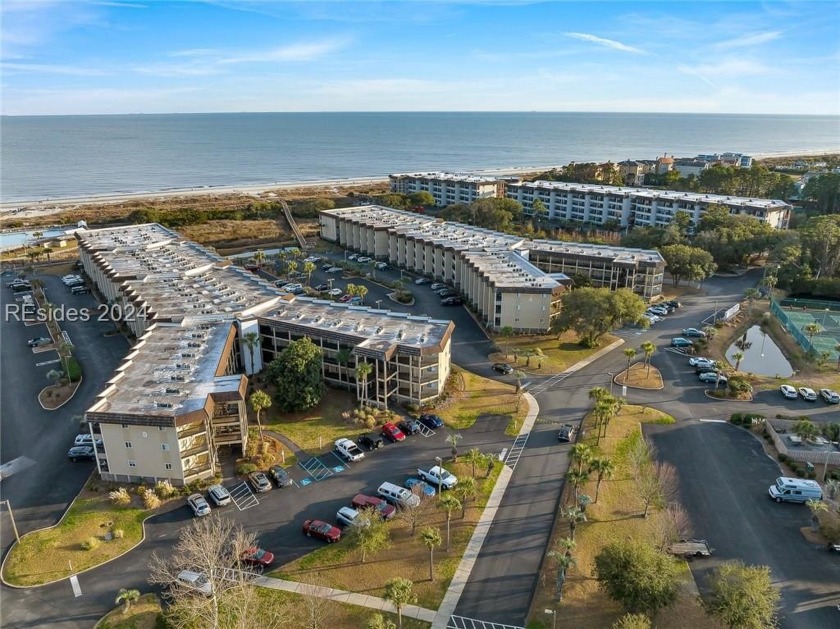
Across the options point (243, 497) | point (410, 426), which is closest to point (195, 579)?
point (243, 497)

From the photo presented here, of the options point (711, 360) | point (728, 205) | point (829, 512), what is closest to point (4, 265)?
point (711, 360)

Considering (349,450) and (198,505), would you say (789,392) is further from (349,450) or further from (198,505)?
(198,505)

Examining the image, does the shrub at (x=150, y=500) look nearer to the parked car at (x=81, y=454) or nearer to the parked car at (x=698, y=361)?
the parked car at (x=81, y=454)

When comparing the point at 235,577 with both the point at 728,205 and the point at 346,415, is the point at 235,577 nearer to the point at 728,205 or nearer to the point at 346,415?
the point at 346,415

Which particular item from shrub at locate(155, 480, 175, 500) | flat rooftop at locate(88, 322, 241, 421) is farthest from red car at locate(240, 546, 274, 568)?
flat rooftop at locate(88, 322, 241, 421)

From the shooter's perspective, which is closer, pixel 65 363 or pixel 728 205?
pixel 65 363

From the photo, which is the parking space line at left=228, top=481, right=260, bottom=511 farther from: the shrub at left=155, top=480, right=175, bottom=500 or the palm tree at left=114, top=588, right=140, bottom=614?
the palm tree at left=114, top=588, right=140, bottom=614
